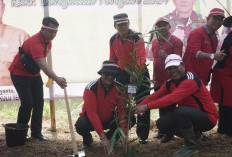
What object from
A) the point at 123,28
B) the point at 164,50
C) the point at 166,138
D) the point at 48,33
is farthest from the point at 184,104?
the point at 48,33

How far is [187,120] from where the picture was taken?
11.7 ft

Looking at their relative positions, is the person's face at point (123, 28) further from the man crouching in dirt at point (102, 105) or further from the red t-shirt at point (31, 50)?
the red t-shirt at point (31, 50)

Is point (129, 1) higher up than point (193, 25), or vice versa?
point (129, 1)

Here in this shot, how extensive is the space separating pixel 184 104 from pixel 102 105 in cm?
93

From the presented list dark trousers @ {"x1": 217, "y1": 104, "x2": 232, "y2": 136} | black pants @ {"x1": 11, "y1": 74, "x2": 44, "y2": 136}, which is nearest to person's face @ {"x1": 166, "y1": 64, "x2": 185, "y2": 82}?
dark trousers @ {"x1": 217, "y1": 104, "x2": 232, "y2": 136}

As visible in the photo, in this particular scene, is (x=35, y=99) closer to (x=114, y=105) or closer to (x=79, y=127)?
(x=79, y=127)

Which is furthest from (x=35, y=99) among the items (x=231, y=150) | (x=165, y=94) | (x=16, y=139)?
(x=231, y=150)

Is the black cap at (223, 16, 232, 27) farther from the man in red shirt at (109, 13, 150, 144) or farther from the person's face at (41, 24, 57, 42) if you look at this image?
the person's face at (41, 24, 57, 42)

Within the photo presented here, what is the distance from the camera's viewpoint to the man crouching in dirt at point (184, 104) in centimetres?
345

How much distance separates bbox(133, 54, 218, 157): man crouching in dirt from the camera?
3.45 metres

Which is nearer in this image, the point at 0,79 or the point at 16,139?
the point at 16,139

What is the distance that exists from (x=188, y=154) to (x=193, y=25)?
2270 millimetres

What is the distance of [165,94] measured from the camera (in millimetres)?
3768

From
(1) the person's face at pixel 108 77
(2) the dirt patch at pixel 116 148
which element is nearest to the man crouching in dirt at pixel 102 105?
(1) the person's face at pixel 108 77
